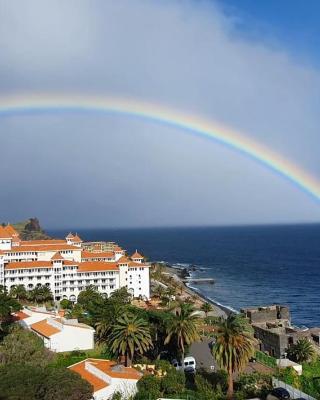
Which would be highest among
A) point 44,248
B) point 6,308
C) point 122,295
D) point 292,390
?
point 44,248

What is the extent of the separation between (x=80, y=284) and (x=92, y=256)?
37.8 ft

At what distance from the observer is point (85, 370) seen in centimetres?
3659

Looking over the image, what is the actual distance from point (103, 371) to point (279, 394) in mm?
11751

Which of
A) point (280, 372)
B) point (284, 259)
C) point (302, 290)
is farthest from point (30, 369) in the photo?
point (284, 259)

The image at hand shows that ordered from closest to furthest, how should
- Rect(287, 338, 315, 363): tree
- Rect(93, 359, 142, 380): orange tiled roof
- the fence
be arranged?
1. the fence
2. Rect(93, 359, 142, 380): orange tiled roof
3. Rect(287, 338, 315, 363): tree

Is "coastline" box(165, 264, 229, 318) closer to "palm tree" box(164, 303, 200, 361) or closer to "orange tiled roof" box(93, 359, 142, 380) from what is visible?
"palm tree" box(164, 303, 200, 361)

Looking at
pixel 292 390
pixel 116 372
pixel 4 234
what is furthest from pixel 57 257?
pixel 292 390

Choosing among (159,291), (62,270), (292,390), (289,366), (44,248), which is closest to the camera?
(292,390)

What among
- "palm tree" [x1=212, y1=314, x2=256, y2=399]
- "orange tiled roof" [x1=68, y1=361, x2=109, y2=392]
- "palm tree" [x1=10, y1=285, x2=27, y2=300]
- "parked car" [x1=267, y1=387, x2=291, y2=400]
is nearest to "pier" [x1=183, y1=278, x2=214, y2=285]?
"palm tree" [x1=10, y1=285, x2=27, y2=300]

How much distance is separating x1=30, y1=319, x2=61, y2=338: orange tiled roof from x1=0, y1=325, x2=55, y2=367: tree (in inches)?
29.6

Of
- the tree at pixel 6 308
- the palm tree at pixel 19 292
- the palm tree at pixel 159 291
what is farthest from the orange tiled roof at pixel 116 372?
the palm tree at pixel 159 291

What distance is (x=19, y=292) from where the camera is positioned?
6900cm

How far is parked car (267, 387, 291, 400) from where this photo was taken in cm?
3083

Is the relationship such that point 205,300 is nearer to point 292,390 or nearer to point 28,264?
point 28,264
